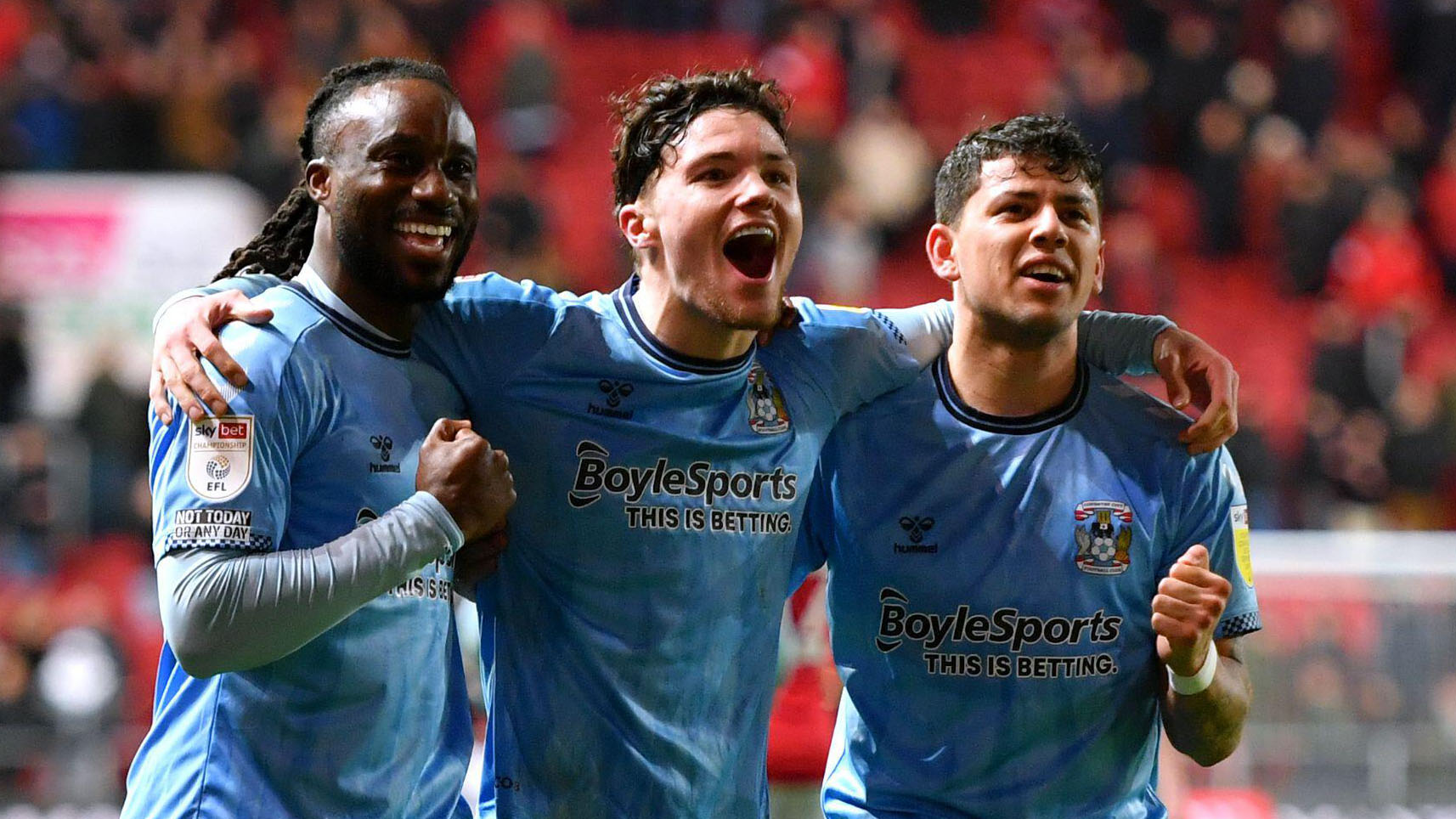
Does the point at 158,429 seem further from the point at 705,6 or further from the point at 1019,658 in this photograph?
the point at 705,6

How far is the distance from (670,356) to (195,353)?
1111 mm

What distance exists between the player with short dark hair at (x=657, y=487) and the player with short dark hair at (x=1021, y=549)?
276 mm

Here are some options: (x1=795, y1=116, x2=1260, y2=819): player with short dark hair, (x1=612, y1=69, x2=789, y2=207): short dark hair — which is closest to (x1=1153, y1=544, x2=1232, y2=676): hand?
(x1=795, y1=116, x2=1260, y2=819): player with short dark hair

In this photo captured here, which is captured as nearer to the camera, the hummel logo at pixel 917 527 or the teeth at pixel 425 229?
the teeth at pixel 425 229

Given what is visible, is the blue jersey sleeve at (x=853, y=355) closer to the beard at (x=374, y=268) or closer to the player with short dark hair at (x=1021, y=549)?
the player with short dark hair at (x=1021, y=549)

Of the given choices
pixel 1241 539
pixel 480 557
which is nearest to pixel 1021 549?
pixel 1241 539

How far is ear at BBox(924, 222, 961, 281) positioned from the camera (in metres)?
4.57

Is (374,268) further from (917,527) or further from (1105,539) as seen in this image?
(1105,539)

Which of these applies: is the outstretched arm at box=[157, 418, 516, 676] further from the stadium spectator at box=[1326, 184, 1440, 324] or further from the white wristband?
the stadium spectator at box=[1326, 184, 1440, 324]

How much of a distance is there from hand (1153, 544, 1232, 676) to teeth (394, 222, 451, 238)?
1.77 metres

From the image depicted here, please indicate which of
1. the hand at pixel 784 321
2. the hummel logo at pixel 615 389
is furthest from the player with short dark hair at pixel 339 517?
the hand at pixel 784 321

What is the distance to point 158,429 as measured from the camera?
3.68 metres

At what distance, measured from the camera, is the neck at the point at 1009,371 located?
4465 mm

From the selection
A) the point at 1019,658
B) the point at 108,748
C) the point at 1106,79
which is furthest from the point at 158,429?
the point at 1106,79
